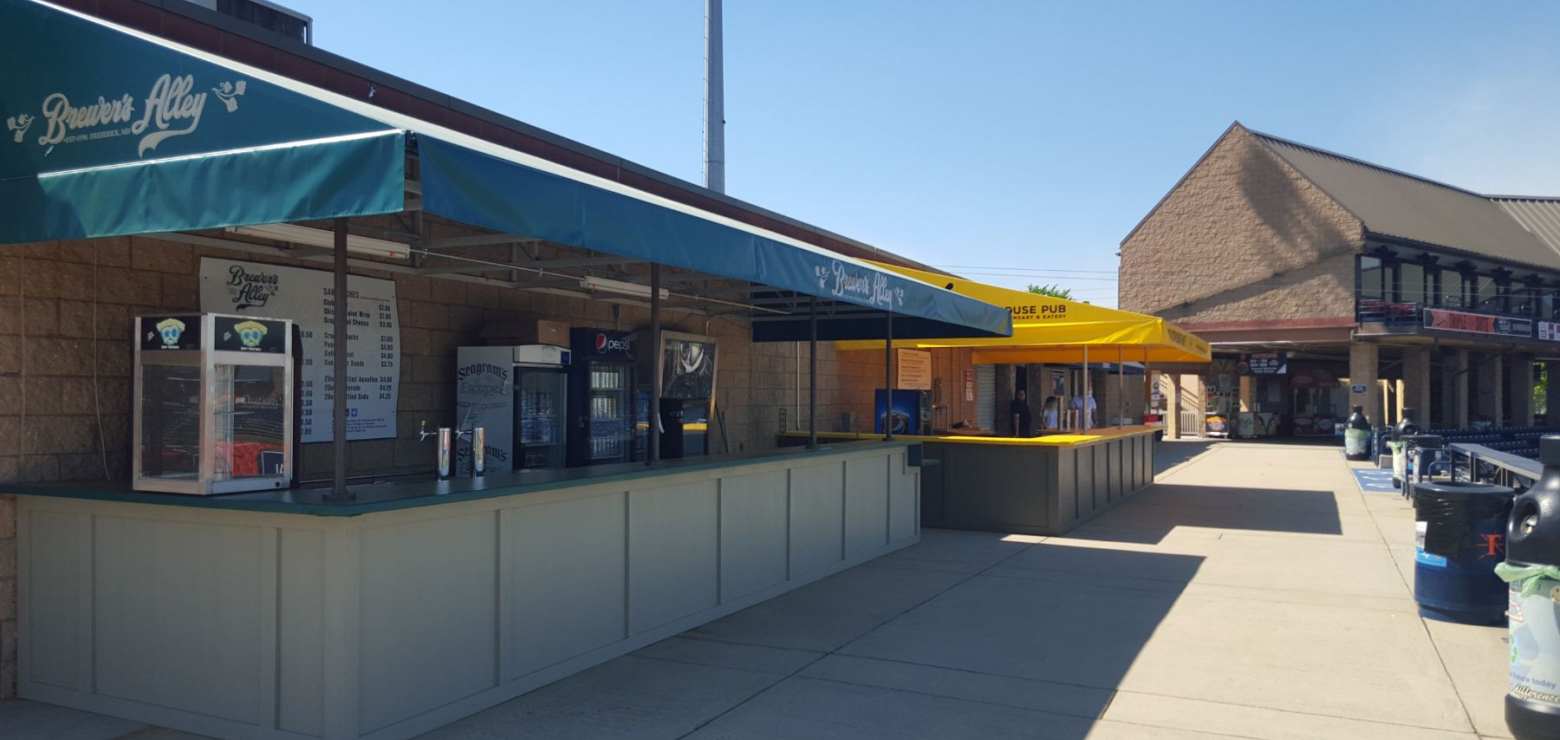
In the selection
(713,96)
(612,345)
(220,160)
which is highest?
(713,96)

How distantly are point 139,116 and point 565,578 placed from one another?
10.9 feet

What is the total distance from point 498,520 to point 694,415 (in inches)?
228

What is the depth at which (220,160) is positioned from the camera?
4.62 meters

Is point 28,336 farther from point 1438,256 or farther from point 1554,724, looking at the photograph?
point 1438,256

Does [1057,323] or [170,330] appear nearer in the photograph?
[170,330]

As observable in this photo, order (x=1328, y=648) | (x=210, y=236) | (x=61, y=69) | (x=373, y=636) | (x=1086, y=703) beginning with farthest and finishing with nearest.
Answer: (x=1328, y=648), (x=210, y=236), (x=1086, y=703), (x=61, y=69), (x=373, y=636)

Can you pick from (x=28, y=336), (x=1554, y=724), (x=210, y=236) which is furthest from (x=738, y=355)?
(x=1554, y=724)

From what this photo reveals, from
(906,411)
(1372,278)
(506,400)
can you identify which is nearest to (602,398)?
(506,400)

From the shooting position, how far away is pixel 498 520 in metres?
5.77

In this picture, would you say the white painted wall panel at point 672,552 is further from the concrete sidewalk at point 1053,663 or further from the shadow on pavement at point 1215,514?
the shadow on pavement at point 1215,514

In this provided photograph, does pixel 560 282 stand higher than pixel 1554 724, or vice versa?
pixel 560 282

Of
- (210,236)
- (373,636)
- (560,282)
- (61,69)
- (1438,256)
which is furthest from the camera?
(1438,256)

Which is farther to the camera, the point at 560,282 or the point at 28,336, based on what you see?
the point at 560,282

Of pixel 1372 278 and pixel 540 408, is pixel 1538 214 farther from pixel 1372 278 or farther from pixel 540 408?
pixel 540 408
